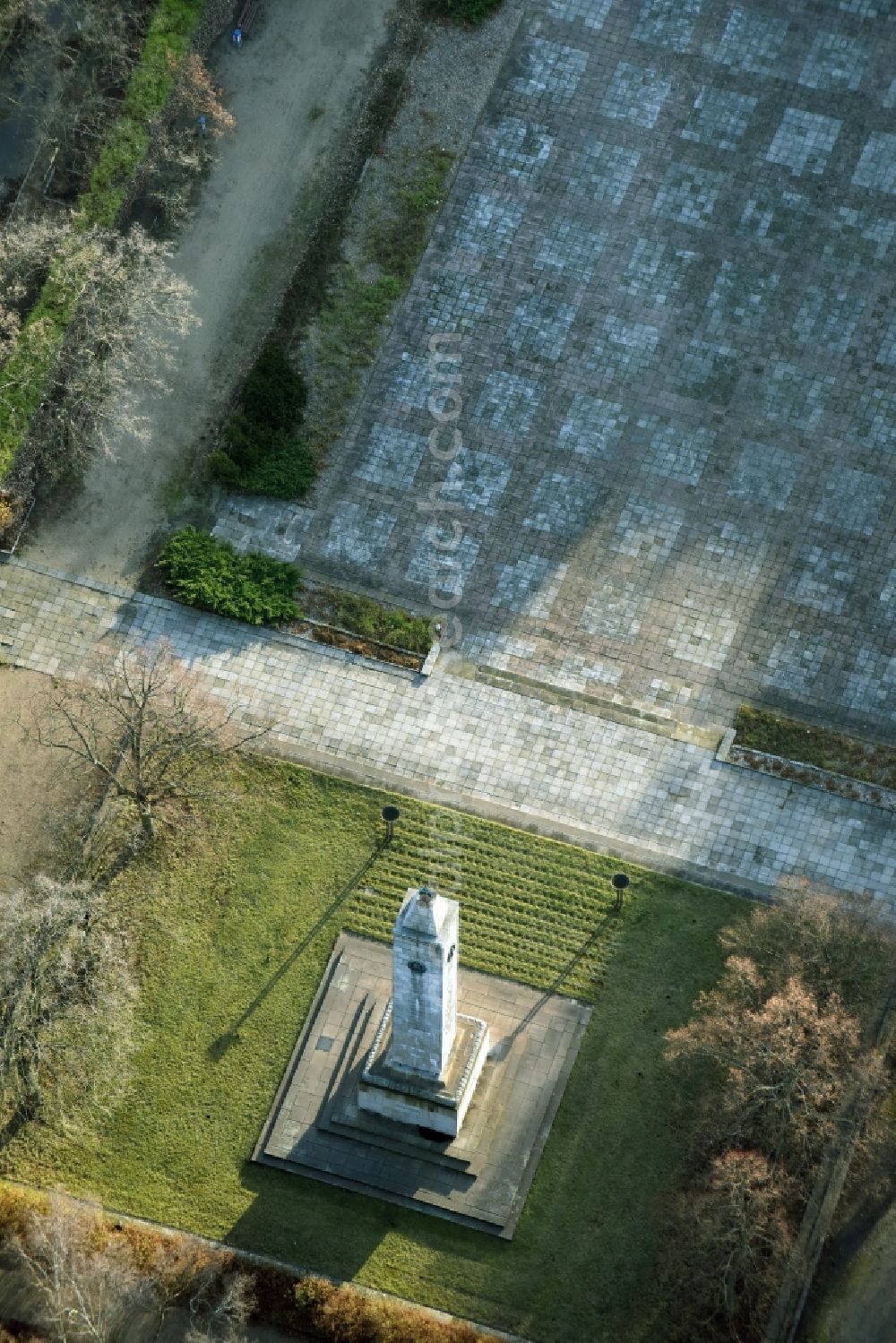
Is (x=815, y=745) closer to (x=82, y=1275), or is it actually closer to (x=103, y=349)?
(x=103, y=349)

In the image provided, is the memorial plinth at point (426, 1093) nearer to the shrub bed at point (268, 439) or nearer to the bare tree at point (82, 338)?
the shrub bed at point (268, 439)

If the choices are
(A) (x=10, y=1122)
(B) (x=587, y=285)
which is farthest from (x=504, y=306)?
(A) (x=10, y=1122)

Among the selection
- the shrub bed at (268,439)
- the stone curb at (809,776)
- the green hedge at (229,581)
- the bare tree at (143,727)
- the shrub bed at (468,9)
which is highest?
the shrub bed at (468,9)

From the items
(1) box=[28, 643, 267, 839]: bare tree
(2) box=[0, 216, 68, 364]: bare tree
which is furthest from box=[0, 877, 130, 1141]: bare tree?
(2) box=[0, 216, 68, 364]: bare tree

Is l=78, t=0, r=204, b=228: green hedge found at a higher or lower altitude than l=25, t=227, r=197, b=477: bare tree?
higher

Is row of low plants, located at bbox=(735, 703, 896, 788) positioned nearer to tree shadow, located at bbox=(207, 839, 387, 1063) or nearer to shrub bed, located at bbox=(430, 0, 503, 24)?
tree shadow, located at bbox=(207, 839, 387, 1063)

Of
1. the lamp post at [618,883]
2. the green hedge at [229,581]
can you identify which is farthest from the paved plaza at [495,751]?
the lamp post at [618,883]
